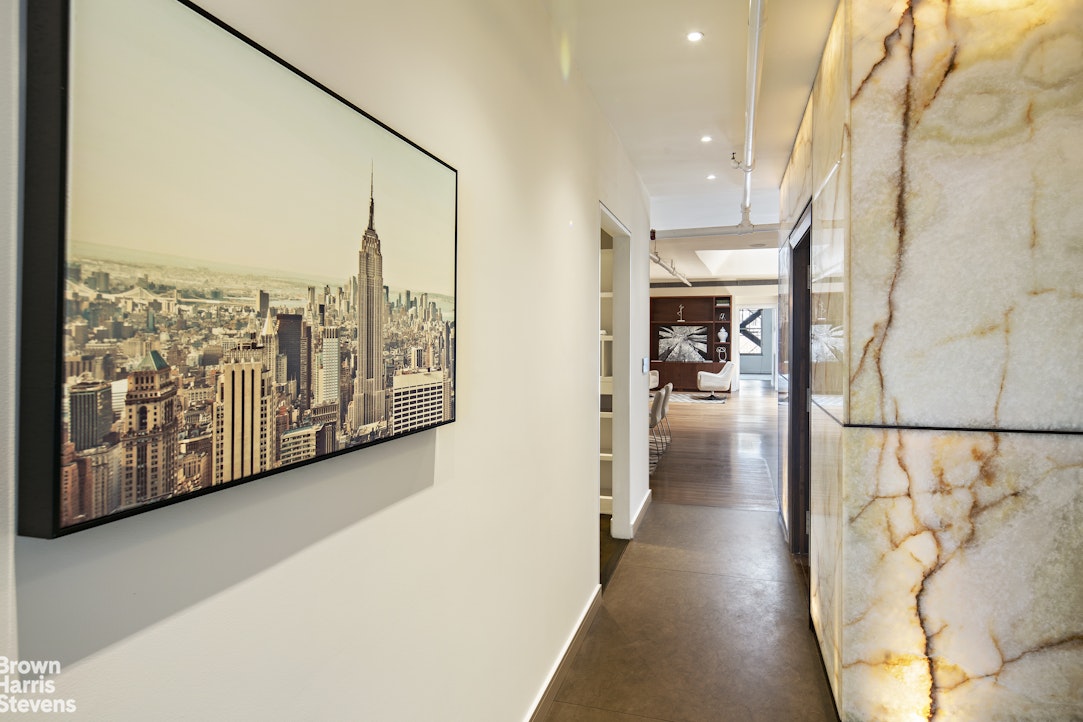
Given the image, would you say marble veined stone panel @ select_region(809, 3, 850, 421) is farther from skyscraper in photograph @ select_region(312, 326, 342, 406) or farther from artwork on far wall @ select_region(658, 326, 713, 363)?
artwork on far wall @ select_region(658, 326, 713, 363)

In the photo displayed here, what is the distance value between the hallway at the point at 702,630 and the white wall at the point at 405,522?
32cm

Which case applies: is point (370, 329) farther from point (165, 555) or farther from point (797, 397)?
point (797, 397)

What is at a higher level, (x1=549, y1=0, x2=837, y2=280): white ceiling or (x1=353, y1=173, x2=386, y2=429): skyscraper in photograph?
Answer: (x1=549, y1=0, x2=837, y2=280): white ceiling

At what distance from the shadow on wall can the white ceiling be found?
2048 mm

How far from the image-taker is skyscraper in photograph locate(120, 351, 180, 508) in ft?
2.30

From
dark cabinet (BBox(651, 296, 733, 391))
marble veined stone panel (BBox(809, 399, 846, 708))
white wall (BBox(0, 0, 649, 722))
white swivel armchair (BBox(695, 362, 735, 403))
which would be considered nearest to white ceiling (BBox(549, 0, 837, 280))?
white wall (BBox(0, 0, 649, 722))

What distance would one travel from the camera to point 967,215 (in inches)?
79.5

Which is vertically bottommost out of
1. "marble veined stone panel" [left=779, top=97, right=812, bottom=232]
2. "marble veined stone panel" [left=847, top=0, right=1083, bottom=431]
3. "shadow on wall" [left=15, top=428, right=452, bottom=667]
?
"shadow on wall" [left=15, top=428, right=452, bottom=667]

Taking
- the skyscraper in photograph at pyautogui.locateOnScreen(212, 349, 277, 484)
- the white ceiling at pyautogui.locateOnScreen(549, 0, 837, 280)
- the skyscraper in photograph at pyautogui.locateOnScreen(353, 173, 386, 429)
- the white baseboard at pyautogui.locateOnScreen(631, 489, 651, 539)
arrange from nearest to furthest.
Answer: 1. the skyscraper in photograph at pyautogui.locateOnScreen(212, 349, 277, 484)
2. the skyscraper in photograph at pyautogui.locateOnScreen(353, 173, 386, 429)
3. the white ceiling at pyautogui.locateOnScreen(549, 0, 837, 280)
4. the white baseboard at pyautogui.locateOnScreen(631, 489, 651, 539)

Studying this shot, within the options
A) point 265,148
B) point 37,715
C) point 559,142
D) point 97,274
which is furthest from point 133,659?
point 559,142

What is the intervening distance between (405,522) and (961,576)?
6.08 ft

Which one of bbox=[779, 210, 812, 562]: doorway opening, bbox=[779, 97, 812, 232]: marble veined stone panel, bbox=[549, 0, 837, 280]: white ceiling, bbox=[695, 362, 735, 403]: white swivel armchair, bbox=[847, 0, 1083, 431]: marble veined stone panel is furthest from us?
bbox=[695, 362, 735, 403]: white swivel armchair

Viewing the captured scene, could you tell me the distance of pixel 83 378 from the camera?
65 cm

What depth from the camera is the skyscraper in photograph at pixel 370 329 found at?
3.67ft
